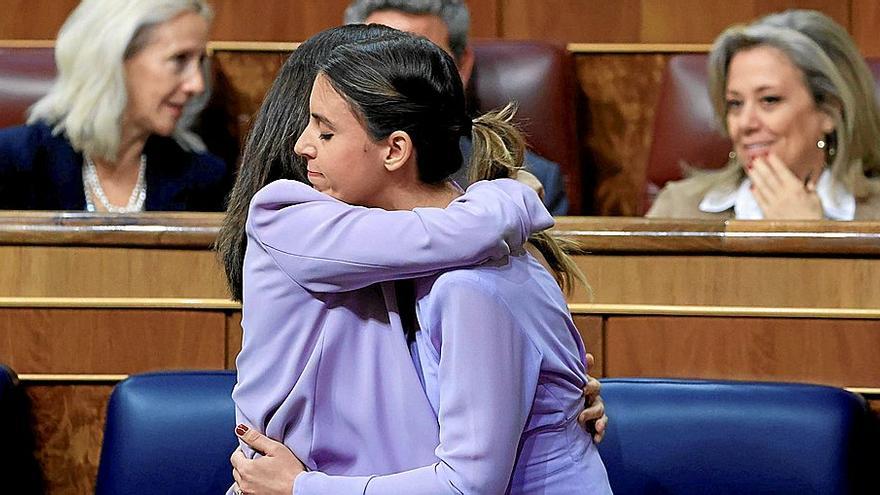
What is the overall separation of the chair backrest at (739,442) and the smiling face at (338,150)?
371 millimetres

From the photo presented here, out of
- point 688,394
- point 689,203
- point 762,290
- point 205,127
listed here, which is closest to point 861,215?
point 689,203

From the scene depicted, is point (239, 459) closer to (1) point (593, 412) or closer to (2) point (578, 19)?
(1) point (593, 412)

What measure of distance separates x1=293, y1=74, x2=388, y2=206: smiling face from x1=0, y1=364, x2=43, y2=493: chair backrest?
1.66ft

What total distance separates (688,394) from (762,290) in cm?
15

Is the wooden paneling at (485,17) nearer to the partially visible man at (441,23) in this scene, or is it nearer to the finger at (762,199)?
the partially visible man at (441,23)

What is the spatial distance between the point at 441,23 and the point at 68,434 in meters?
0.83

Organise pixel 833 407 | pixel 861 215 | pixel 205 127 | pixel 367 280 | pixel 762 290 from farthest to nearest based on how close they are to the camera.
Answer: pixel 205 127 < pixel 861 215 < pixel 762 290 < pixel 833 407 < pixel 367 280

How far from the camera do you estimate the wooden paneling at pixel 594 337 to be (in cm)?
126

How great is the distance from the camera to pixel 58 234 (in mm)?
1303

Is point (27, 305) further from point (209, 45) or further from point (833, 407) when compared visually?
point (209, 45)

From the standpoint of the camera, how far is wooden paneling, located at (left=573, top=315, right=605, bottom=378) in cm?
126

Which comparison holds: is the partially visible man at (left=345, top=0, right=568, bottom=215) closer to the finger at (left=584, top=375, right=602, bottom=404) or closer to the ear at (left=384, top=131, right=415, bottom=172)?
the finger at (left=584, top=375, right=602, bottom=404)

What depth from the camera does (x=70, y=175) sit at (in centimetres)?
194

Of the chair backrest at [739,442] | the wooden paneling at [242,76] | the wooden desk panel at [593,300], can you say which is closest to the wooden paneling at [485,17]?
the wooden paneling at [242,76]
